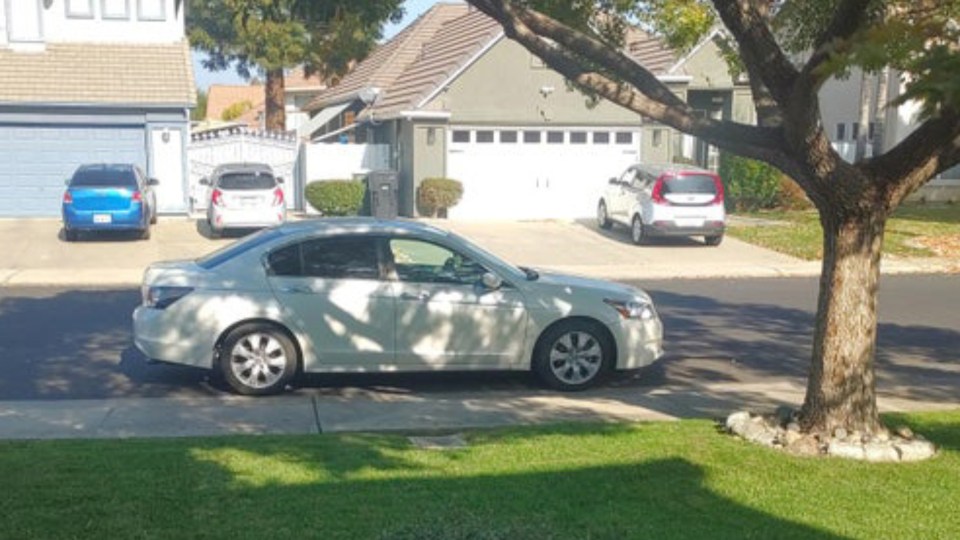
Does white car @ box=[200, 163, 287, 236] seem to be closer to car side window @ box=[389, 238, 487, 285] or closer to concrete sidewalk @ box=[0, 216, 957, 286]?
concrete sidewalk @ box=[0, 216, 957, 286]

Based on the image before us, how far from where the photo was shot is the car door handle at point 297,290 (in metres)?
9.20

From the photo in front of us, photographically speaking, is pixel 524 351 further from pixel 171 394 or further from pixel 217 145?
pixel 217 145

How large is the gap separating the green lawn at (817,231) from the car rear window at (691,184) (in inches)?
68.4

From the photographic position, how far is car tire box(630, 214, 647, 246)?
73.8 feet

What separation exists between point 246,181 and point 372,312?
1416cm

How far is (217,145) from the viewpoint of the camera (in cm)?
2775

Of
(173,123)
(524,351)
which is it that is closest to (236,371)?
(524,351)

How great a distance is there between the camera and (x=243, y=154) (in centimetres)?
2798

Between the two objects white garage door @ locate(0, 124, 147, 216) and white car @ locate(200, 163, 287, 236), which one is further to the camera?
white garage door @ locate(0, 124, 147, 216)

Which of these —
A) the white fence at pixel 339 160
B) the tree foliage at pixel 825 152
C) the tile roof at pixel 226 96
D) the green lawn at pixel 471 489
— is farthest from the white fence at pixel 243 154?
the tile roof at pixel 226 96

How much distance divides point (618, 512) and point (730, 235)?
19304 mm

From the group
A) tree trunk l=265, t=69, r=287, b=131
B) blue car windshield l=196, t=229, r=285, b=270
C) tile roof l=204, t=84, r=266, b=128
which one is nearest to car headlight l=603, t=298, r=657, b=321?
blue car windshield l=196, t=229, r=285, b=270

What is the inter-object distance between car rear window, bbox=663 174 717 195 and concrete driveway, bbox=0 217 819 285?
1208 mm

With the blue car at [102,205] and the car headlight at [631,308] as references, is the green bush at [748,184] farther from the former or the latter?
the car headlight at [631,308]
